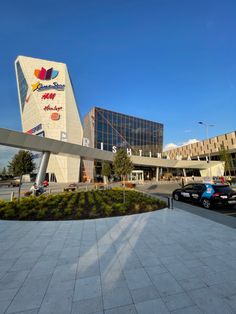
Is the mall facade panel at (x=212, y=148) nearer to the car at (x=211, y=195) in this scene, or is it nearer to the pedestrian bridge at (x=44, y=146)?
the pedestrian bridge at (x=44, y=146)

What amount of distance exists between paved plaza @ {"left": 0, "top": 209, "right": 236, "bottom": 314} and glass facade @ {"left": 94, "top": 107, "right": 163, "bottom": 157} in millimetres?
45218

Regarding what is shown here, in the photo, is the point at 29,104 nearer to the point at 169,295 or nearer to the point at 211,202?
the point at 211,202

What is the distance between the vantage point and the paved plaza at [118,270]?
304 centimetres

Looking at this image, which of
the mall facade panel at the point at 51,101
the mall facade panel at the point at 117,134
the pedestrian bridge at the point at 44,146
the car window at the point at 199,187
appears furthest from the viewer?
the mall facade panel at the point at 117,134

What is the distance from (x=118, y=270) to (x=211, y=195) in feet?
32.2

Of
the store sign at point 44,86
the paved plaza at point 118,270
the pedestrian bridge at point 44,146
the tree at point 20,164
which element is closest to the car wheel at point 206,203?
the paved plaza at point 118,270

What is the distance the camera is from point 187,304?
3012 millimetres

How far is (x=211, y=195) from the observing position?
1177 cm

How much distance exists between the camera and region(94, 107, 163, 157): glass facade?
172 ft

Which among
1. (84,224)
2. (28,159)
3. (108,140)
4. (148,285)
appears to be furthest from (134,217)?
(108,140)

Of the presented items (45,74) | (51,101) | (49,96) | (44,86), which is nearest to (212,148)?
(51,101)

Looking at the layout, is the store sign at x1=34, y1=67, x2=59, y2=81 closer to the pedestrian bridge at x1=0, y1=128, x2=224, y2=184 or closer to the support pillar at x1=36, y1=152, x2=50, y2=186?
the pedestrian bridge at x1=0, y1=128, x2=224, y2=184

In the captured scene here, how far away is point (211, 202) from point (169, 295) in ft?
32.5

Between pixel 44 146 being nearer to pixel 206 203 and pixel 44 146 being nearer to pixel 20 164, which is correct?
pixel 20 164
